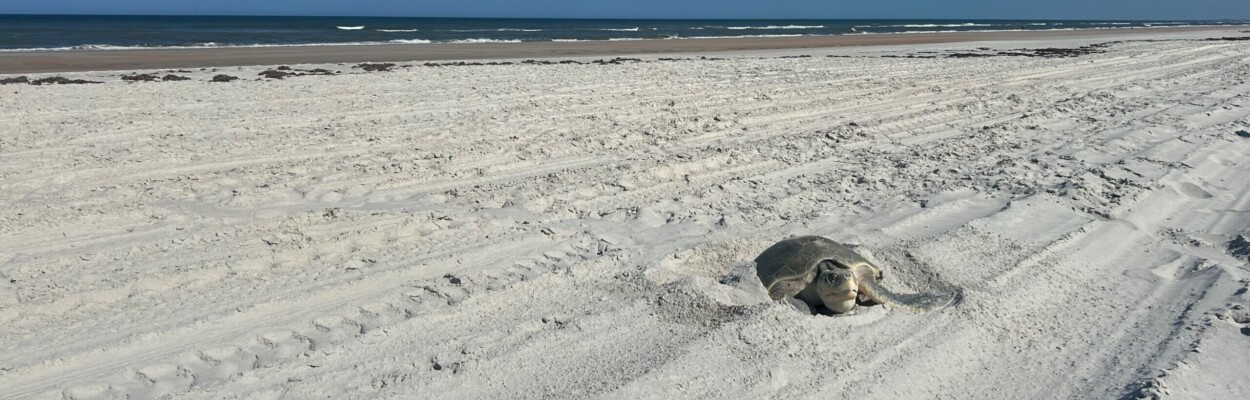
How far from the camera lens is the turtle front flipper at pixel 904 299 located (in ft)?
11.6

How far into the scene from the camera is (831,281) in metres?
3.43

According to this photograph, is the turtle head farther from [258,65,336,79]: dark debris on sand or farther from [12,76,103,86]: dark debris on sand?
[12,76,103,86]: dark debris on sand

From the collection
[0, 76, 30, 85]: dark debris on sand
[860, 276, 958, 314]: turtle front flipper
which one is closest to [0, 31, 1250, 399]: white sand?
[860, 276, 958, 314]: turtle front flipper

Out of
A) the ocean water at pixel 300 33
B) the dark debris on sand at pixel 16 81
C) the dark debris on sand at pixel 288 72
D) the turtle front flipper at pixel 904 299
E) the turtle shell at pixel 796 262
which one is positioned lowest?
the turtle front flipper at pixel 904 299

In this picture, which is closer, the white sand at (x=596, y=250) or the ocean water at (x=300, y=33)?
the white sand at (x=596, y=250)

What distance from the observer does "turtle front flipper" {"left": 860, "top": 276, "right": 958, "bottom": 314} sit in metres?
3.53

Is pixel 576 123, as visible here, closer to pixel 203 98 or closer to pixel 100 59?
pixel 203 98

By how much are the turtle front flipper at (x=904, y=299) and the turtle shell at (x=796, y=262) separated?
0.13 meters

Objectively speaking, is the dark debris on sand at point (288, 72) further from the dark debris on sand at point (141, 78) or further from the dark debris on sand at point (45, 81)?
the dark debris on sand at point (45, 81)

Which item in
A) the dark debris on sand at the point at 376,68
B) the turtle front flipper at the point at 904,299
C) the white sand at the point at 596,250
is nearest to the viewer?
the white sand at the point at 596,250

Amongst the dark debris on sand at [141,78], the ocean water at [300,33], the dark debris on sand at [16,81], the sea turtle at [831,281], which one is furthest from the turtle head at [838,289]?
the ocean water at [300,33]

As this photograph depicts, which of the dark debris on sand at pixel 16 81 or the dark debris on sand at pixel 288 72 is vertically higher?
the dark debris on sand at pixel 288 72

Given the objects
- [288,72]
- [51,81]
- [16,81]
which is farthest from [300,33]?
[51,81]

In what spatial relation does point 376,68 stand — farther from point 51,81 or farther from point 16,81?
point 16,81
